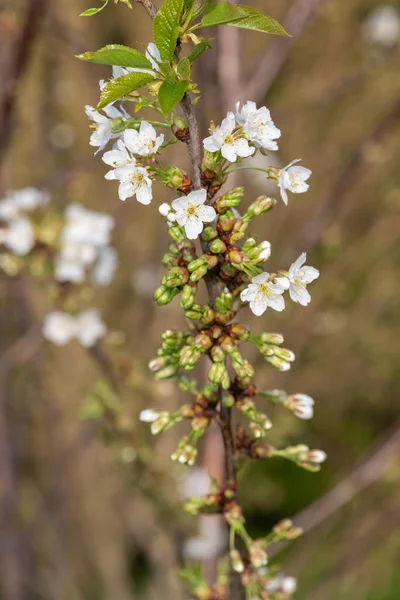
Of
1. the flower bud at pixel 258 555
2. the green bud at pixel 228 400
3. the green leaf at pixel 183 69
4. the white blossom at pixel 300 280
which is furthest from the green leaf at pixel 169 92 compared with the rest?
the flower bud at pixel 258 555

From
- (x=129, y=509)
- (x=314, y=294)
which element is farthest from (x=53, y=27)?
(x=129, y=509)

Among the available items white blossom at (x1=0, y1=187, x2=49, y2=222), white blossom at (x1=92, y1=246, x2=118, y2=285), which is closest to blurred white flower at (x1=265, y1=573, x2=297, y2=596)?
white blossom at (x1=92, y1=246, x2=118, y2=285)

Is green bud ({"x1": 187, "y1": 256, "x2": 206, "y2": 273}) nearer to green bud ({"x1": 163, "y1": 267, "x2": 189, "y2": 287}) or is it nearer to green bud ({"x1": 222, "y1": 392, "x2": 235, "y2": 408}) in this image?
green bud ({"x1": 163, "y1": 267, "x2": 189, "y2": 287})

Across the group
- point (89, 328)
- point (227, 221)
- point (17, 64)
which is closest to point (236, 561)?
point (227, 221)

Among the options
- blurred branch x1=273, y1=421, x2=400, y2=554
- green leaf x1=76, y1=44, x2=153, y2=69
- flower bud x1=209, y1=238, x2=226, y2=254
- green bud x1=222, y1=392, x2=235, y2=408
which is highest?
green leaf x1=76, y1=44, x2=153, y2=69

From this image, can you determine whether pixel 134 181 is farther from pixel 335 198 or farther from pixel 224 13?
pixel 335 198

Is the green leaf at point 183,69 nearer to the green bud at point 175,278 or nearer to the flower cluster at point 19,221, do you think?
the green bud at point 175,278

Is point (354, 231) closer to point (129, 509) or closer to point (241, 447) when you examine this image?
point (129, 509)
